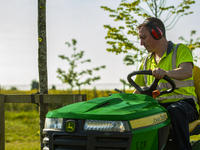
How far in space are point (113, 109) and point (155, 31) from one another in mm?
1187

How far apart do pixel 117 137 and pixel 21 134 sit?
9.04 metres

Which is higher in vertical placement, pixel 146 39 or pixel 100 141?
pixel 146 39

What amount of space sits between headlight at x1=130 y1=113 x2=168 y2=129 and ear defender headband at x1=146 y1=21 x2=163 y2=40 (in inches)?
35.3

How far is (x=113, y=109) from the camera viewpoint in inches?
97.0

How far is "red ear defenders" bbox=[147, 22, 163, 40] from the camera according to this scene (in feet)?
10.9

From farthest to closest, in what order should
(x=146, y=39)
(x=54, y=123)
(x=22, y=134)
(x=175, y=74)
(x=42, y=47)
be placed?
(x=22, y=134)
(x=42, y=47)
(x=146, y=39)
(x=175, y=74)
(x=54, y=123)

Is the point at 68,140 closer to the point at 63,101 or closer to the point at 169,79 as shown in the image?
the point at 169,79

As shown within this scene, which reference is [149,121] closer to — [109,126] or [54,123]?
[109,126]

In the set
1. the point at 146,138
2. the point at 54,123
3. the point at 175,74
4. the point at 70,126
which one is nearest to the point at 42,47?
the point at 175,74

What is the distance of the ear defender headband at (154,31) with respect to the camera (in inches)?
131

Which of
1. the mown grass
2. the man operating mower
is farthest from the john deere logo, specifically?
the mown grass

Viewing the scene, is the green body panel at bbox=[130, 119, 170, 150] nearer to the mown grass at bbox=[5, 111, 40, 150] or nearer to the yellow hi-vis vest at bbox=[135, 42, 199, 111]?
the yellow hi-vis vest at bbox=[135, 42, 199, 111]

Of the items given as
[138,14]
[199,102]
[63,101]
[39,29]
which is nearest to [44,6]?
[39,29]

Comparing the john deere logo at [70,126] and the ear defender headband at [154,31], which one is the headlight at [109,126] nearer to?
the john deere logo at [70,126]
